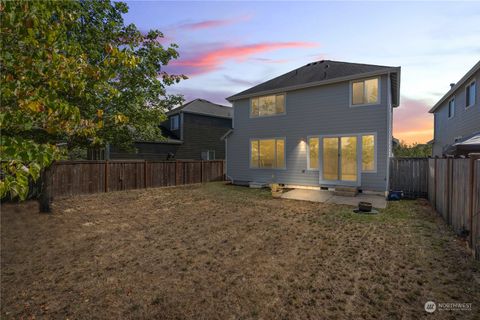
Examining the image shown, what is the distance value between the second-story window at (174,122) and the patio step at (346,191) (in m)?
16.9

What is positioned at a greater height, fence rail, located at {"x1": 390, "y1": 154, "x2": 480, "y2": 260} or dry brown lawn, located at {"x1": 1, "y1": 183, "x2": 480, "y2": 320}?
fence rail, located at {"x1": 390, "y1": 154, "x2": 480, "y2": 260}

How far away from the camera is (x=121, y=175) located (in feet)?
46.0

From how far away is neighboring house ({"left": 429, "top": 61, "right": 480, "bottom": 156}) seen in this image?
38.8 ft

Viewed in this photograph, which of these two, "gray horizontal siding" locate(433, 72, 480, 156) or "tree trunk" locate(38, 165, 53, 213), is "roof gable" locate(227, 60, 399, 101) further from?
"tree trunk" locate(38, 165, 53, 213)

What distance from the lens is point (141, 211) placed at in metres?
9.31

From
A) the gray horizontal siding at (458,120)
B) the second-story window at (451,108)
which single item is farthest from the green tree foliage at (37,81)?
the second-story window at (451,108)

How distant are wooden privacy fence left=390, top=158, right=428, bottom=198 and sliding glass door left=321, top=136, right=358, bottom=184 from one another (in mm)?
2017

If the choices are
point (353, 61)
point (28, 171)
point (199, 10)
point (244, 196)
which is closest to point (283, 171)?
point (244, 196)

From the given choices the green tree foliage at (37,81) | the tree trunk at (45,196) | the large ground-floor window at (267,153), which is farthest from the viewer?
the large ground-floor window at (267,153)

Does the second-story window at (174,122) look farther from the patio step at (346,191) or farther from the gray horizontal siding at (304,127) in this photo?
the patio step at (346,191)

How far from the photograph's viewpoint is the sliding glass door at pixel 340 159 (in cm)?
1216

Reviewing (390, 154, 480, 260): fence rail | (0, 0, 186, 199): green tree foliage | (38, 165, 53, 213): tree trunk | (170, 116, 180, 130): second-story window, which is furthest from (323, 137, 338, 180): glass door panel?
(170, 116, 180, 130): second-story window

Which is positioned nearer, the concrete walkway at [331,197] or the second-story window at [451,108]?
the concrete walkway at [331,197]

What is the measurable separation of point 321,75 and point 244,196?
306 inches
